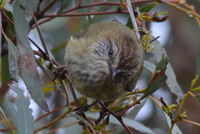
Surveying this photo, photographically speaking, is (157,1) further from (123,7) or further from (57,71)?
(57,71)

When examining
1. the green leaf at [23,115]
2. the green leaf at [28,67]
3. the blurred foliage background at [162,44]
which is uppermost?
the green leaf at [28,67]

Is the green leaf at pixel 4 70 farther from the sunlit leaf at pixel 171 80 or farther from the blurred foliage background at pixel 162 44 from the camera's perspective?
the sunlit leaf at pixel 171 80

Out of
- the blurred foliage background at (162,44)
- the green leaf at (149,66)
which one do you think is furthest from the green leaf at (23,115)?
the green leaf at (149,66)

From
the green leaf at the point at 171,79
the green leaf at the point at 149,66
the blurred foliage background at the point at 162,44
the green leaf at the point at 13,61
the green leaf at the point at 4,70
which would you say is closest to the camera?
the green leaf at the point at 13,61

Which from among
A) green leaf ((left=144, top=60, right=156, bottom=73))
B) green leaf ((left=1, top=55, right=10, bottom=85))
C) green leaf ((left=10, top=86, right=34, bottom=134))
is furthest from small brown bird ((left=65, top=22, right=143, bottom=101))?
green leaf ((left=10, top=86, right=34, bottom=134))

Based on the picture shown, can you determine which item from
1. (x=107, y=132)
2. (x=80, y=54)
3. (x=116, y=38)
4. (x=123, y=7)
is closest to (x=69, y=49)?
(x=80, y=54)

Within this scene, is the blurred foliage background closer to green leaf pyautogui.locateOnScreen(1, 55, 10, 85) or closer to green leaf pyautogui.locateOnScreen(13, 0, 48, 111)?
green leaf pyautogui.locateOnScreen(1, 55, 10, 85)
